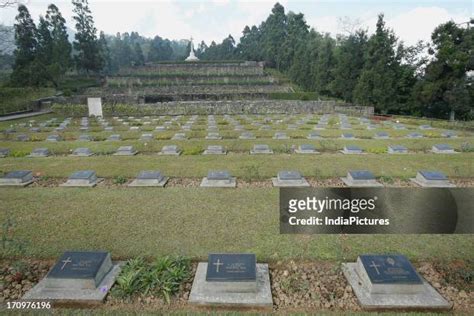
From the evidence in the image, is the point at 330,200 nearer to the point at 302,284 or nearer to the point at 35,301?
the point at 302,284

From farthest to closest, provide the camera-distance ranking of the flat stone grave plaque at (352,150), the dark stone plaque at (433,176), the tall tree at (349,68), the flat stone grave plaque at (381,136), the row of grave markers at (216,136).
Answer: the tall tree at (349,68) < the flat stone grave plaque at (381,136) < the row of grave markers at (216,136) < the flat stone grave plaque at (352,150) < the dark stone plaque at (433,176)

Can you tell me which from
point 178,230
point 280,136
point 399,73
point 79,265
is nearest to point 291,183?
point 178,230

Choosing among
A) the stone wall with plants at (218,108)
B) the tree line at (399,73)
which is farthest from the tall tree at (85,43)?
the tree line at (399,73)

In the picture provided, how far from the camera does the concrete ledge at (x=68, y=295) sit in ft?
14.3

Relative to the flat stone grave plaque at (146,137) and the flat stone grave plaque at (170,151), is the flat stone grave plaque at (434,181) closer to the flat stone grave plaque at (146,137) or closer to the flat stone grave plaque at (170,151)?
the flat stone grave plaque at (170,151)

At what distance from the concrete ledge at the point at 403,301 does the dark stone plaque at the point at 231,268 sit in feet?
5.26

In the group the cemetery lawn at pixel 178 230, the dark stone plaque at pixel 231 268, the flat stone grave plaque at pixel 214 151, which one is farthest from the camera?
the flat stone grave plaque at pixel 214 151

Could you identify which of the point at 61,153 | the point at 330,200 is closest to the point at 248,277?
the point at 330,200

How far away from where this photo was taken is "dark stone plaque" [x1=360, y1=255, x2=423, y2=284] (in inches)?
172

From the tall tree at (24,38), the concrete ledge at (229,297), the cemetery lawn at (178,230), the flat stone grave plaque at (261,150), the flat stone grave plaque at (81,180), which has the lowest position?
the concrete ledge at (229,297)

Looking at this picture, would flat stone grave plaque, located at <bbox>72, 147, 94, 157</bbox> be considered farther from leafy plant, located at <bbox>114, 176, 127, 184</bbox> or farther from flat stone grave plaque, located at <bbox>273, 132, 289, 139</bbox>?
flat stone grave plaque, located at <bbox>273, 132, 289, 139</bbox>

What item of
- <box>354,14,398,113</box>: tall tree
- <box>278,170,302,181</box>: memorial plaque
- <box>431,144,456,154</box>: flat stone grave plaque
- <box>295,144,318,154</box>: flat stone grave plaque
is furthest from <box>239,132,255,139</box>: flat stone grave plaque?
<box>354,14,398,113</box>: tall tree

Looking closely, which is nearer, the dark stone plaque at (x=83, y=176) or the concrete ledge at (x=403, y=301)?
the concrete ledge at (x=403, y=301)

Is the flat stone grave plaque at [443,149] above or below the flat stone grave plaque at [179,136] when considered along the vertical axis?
below
